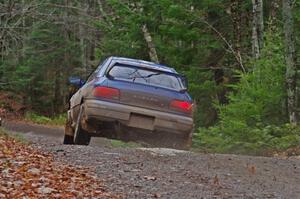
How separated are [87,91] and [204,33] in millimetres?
9807

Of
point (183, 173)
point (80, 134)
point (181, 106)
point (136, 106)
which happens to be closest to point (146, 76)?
point (136, 106)

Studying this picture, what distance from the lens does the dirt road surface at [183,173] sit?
7480mm

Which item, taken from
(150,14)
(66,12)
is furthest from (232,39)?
(66,12)

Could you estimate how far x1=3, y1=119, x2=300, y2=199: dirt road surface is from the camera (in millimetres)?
7480

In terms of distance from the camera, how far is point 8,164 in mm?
8797

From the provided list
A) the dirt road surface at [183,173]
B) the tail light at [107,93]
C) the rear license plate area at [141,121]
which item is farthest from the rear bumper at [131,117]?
the dirt road surface at [183,173]

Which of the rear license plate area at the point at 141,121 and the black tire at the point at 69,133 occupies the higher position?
the rear license plate area at the point at 141,121

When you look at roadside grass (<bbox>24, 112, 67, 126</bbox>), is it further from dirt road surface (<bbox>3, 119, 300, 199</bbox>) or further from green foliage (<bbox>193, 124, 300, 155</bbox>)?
dirt road surface (<bbox>3, 119, 300, 199</bbox>)

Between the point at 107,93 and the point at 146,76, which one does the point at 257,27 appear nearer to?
the point at 146,76

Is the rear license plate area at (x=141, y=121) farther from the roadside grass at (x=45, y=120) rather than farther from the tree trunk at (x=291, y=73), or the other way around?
the roadside grass at (x=45, y=120)

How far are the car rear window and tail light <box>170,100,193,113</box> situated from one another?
37 centimetres

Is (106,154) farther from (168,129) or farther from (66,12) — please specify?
(66,12)

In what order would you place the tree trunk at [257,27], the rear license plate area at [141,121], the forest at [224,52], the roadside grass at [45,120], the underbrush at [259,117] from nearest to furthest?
the rear license plate area at [141,121]
the underbrush at [259,117]
the forest at [224,52]
the tree trunk at [257,27]
the roadside grass at [45,120]

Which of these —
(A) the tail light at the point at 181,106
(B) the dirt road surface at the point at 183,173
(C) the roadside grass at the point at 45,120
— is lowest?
(C) the roadside grass at the point at 45,120
